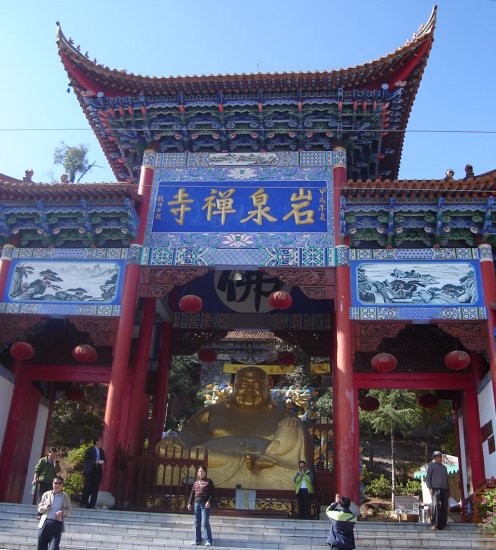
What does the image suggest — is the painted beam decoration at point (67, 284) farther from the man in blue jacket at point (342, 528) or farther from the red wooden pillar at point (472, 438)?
the red wooden pillar at point (472, 438)

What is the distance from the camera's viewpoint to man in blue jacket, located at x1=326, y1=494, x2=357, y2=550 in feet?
22.4

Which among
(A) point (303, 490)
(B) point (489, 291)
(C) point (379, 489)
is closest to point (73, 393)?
(A) point (303, 490)

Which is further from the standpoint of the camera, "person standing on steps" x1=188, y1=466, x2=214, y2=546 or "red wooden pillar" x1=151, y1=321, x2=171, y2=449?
"red wooden pillar" x1=151, y1=321, x2=171, y2=449

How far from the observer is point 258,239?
1272cm

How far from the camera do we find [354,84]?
43.4 ft

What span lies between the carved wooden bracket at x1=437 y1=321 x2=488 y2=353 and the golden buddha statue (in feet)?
12.6

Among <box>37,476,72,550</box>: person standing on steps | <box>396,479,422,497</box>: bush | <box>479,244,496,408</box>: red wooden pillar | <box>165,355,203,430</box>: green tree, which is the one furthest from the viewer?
<box>165,355,203,430</box>: green tree

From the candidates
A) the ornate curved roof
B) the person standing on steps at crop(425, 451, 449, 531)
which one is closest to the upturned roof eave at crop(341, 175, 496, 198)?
the ornate curved roof

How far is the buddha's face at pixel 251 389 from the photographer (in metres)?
15.2

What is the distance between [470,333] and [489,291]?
0.88 m

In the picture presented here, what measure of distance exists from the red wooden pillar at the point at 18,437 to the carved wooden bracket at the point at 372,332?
7.22 m

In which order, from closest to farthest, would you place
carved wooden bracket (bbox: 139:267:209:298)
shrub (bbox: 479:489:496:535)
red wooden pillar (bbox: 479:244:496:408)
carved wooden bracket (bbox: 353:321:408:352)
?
1. shrub (bbox: 479:489:496:535)
2. red wooden pillar (bbox: 479:244:496:408)
3. carved wooden bracket (bbox: 353:321:408:352)
4. carved wooden bracket (bbox: 139:267:209:298)

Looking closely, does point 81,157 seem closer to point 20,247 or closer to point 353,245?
point 20,247

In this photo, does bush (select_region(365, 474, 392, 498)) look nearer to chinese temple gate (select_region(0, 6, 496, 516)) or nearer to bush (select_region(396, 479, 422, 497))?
bush (select_region(396, 479, 422, 497))
